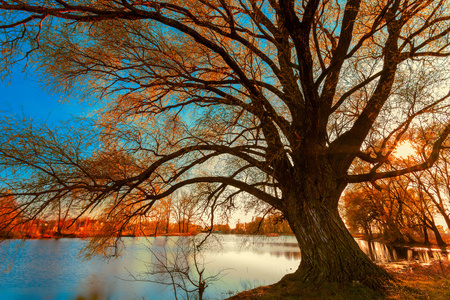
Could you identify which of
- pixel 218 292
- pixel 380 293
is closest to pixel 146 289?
pixel 218 292

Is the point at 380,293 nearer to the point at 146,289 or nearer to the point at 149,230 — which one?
the point at 149,230

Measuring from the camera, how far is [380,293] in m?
3.90

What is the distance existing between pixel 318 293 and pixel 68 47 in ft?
20.3

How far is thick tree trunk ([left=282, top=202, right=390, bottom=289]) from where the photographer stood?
167 inches

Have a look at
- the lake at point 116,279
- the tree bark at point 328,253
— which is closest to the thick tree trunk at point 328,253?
the tree bark at point 328,253

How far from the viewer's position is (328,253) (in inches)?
175

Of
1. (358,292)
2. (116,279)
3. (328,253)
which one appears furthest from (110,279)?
(358,292)

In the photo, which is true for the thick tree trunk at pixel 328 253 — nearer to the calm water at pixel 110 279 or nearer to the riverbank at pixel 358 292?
the riverbank at pixel 358 292

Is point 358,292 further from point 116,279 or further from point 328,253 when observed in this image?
point 116,279

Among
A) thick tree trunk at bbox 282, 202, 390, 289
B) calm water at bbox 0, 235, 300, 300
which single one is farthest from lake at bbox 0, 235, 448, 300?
thick tree trunk at bbox 282, 202, 390, 289

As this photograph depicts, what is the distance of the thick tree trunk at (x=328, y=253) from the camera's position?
14.0 feet

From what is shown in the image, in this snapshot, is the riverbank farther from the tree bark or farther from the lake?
the lake

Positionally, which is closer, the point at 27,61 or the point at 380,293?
the point at 27,61

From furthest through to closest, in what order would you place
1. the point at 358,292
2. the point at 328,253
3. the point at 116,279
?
the point at 116,279, the point at 328,253, the point at 358,292
